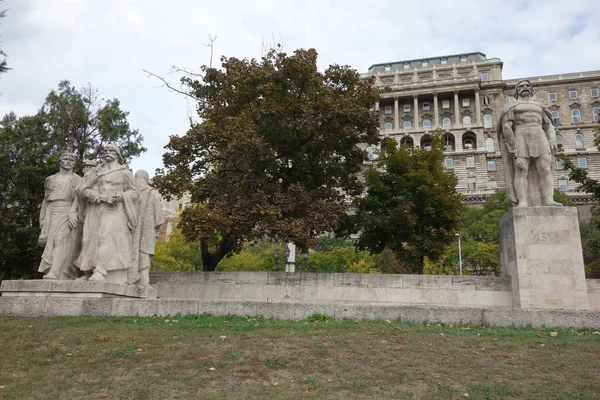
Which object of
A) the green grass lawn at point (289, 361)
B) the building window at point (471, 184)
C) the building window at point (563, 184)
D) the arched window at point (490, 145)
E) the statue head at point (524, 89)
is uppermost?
the arched window at point (490, 145)

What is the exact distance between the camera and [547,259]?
12.0 metres

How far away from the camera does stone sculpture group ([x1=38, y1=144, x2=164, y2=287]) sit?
10758mm

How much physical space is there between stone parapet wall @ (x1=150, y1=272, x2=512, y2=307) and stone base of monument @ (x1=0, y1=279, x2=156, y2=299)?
4.55 meters

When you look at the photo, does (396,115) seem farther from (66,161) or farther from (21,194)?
(66,161)

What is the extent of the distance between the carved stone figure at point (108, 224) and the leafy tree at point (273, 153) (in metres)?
5.77

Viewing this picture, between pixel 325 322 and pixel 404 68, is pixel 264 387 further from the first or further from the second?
pixel 404 68

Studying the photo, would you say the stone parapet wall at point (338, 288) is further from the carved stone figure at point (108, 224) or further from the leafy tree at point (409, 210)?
the leafy tree at point (409, 210)

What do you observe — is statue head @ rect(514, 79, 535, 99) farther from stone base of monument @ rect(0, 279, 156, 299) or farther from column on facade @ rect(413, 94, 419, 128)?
column on facade @ rect(413, 94, 419, 128)

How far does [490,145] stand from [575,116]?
58.4 feet

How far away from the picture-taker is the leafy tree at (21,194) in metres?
20.6

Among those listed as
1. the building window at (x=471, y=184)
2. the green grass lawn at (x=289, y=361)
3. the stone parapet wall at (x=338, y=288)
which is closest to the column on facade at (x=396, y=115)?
the building window at (x=471, y=184)

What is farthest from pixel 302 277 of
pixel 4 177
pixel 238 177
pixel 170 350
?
pixel 4 177

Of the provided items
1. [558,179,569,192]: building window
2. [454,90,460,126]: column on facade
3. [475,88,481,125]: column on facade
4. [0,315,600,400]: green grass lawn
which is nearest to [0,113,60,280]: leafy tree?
[0,315,600,400]: green grass lawn

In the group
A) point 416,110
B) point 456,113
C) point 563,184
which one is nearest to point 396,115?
point 416,110
